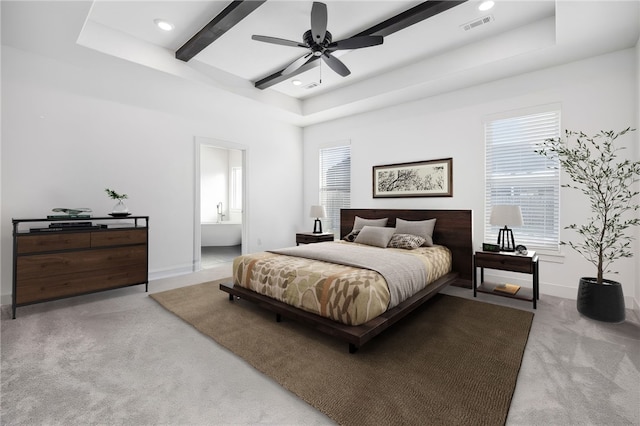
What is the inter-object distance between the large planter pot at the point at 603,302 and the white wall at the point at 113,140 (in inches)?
189

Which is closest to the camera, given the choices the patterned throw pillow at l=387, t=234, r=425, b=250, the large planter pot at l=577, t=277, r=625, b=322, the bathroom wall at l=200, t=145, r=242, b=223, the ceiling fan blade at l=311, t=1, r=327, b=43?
the ceiling fan blade at l=311, t=1, r=327, b=43

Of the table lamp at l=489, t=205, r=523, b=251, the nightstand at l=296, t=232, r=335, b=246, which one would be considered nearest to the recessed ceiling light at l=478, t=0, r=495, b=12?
the table lamp at l=489, t=205, r=523, b=251

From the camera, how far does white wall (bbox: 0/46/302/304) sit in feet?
10.9

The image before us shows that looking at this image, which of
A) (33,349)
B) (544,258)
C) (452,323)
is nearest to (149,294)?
(33,349)

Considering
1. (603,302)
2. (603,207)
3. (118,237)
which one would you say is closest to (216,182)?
(118,237)

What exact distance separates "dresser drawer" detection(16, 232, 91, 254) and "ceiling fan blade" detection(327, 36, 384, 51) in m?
3.32

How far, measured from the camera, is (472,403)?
5.47 ft

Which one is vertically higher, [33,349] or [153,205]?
[153,205]

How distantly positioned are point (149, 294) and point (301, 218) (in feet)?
11.6

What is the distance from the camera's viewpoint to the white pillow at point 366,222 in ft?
15.7

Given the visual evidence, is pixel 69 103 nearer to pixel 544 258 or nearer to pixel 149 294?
pixel 149 294

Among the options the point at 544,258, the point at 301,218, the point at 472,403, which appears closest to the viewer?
the point at 472,403

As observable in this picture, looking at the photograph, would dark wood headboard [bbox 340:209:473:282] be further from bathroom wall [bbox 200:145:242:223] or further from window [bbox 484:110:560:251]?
bathroom wall [bbox 200:145:242:223]

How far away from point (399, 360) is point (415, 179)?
328cm
